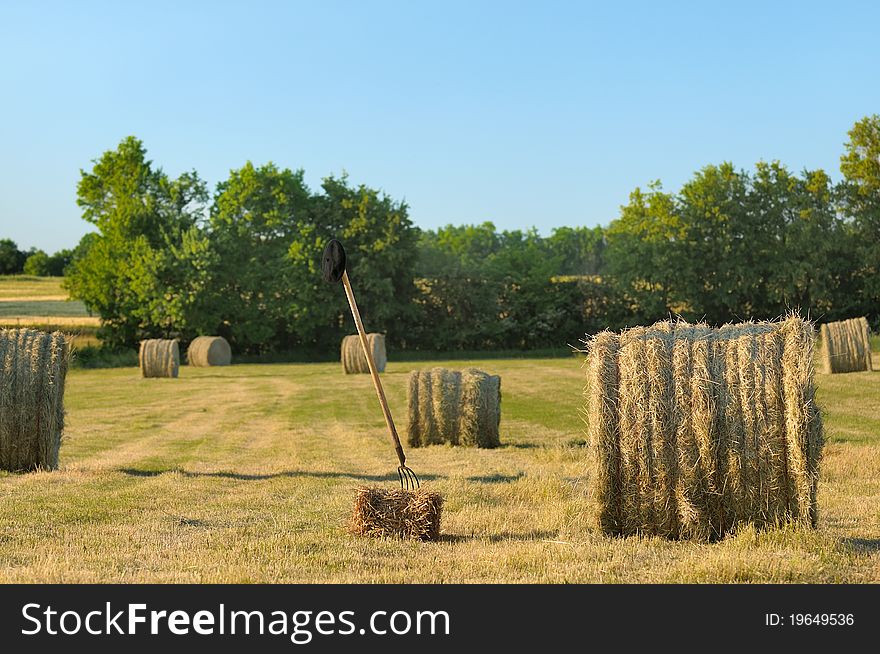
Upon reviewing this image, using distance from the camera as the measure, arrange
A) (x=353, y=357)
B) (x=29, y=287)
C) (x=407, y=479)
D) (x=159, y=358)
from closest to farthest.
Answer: (x=407, y=479) < (x=159, y=358) < (x=353, y=357) < (x=29, y=287)

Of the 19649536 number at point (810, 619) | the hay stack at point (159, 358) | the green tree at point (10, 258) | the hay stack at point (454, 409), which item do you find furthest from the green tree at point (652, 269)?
the green tree at point (10, 258)

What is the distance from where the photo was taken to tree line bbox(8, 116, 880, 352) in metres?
47.7

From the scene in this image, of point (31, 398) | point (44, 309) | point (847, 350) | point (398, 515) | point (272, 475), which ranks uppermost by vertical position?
point (44, 309)

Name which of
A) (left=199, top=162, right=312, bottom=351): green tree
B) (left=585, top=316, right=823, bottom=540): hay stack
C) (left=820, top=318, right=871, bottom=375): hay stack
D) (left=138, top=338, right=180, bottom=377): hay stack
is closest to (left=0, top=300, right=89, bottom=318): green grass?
(left=199, top=162, right=312, bottom=351): green tree

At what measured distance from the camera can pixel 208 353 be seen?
1591 inches

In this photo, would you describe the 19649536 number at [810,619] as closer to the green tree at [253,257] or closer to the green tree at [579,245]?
the green tree at [253,257]

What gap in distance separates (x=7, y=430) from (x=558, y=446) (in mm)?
7223

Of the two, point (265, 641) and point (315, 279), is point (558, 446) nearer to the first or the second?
point (265, 641)

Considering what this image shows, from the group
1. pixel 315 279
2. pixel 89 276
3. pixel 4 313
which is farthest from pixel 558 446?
pixel 4 313

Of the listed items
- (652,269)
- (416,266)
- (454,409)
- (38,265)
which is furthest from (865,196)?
(38,265)

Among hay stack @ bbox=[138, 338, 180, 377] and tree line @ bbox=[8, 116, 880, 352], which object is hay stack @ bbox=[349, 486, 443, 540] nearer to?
hay stack @ bbox=[138, 338, 180, 377]

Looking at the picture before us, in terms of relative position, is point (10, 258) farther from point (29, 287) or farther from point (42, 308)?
point (42, 308)

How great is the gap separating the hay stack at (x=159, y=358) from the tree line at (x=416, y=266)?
13.4 meters

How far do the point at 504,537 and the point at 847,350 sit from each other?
67.8ft
